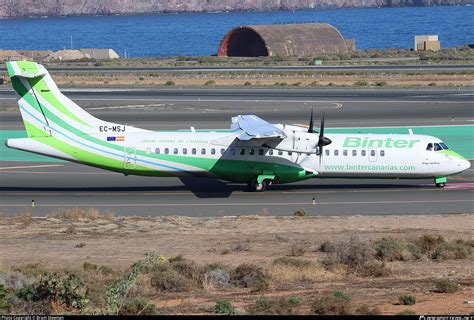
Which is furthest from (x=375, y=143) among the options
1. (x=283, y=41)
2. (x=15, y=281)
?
(x=283, y=41)

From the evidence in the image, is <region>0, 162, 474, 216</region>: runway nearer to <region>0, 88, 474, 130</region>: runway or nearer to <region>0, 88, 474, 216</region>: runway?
<region>0, 88, 474, 216</region>: runway

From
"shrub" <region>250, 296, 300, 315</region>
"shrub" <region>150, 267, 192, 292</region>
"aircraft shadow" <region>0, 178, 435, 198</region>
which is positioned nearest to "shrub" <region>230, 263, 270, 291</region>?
"shrub" <region>150, 267, 192, 292</region>

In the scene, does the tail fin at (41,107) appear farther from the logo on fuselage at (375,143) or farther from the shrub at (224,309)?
the shrub at (224,309)

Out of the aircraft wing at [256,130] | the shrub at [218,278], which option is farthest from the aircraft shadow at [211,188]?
the shrub at [218,278]

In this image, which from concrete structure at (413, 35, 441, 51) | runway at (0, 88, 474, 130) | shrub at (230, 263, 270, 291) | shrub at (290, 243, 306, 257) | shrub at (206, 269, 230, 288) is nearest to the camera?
shrub at (230, 263, 270, 291)

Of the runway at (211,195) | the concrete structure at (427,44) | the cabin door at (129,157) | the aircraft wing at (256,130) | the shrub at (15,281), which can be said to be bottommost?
the shrub at (15,281)

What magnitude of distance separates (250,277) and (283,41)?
354 ft

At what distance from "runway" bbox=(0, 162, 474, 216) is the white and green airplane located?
104 centimetres

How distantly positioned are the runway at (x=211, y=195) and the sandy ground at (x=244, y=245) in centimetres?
255

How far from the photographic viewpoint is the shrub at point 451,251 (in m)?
29.1

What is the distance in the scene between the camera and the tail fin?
42375 mm

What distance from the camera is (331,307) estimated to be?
68.5ft

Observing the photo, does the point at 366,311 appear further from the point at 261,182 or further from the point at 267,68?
the point at 267,68

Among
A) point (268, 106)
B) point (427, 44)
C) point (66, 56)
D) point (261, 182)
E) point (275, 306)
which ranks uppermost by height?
point (66, 56)
